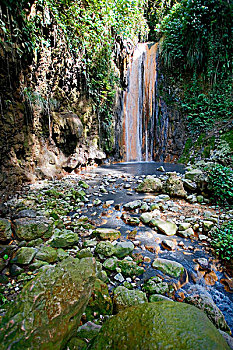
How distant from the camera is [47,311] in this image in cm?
97

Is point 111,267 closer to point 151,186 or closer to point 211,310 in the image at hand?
point 211,310

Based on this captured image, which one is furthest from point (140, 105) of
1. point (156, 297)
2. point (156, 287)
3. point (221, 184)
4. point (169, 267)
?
point (156, 297)

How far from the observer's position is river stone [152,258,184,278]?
197 centimetres

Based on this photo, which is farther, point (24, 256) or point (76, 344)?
point (24, 256)

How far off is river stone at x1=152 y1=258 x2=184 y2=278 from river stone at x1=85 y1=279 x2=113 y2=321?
785 mm

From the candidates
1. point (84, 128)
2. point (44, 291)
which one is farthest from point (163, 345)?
point (84, 128)

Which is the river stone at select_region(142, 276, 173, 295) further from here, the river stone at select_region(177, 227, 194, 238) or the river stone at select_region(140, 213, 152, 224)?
the river stone at select_region(140, 213, 152, 224)

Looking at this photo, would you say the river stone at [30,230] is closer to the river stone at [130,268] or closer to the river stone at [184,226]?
the river stone at [130,268]

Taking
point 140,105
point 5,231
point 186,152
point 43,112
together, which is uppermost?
point 140,105

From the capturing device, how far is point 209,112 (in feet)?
26.9

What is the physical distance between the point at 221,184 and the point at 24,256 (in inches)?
154

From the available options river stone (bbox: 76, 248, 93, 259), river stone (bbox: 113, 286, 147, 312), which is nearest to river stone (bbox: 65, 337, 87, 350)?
river stone (bbox: 113, 286, 147, 312)

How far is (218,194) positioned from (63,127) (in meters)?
5.22

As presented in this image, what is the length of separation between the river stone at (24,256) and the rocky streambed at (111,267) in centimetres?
1
